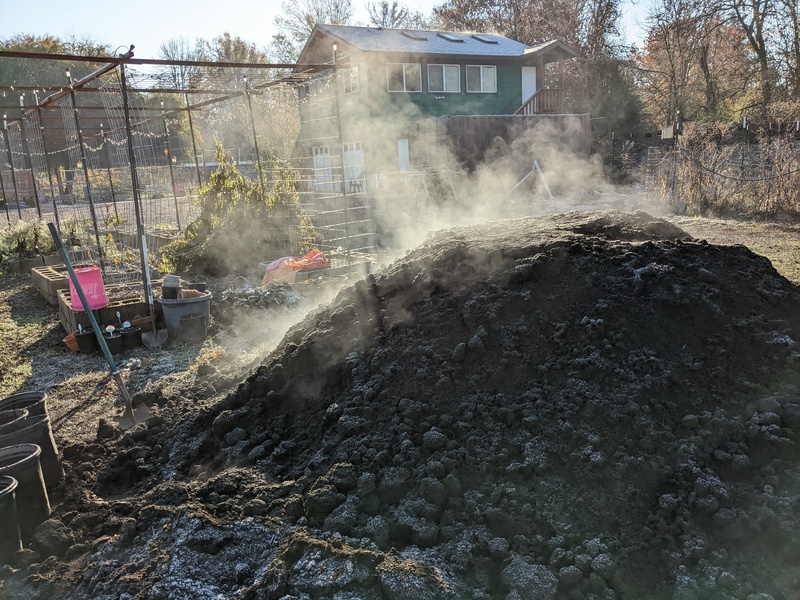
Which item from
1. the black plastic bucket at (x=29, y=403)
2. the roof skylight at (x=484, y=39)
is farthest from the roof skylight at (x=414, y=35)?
the black plastic bucket at (x=29, y=403)

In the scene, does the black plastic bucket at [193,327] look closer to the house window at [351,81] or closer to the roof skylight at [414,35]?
the house window at [351,81]

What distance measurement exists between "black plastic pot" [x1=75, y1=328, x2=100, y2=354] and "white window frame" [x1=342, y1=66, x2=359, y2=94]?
57.0 feet

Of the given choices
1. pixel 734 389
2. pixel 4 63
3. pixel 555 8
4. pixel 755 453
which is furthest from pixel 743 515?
pixel 4 63

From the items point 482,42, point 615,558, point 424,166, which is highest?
point 482,42

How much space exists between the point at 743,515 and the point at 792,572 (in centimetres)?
29

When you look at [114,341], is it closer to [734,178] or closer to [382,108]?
[734,178]

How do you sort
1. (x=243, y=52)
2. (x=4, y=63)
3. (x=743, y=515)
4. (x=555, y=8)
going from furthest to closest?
1. (x=243, y=52)
2. (x=555, y=8)
3. (x=4, y=63)
4. (x=743, y=515)

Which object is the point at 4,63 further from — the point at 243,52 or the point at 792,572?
the point at 792,572

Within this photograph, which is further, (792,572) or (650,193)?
(650,193)

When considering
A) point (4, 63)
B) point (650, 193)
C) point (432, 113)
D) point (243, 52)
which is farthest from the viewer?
point (243, 52)

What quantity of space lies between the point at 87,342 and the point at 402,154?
16905 mm

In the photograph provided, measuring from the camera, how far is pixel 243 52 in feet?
129

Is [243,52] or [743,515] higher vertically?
[243,52]

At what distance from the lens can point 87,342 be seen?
7.08 meters
